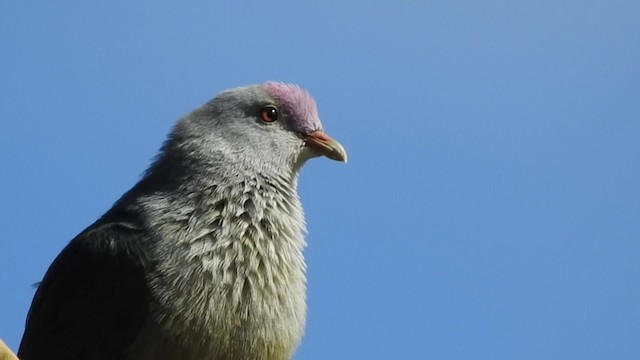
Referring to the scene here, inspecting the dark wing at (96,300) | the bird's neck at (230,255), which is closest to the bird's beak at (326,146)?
the bird's neck at (230,255)

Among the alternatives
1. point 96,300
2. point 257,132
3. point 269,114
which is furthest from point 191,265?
point 269,114

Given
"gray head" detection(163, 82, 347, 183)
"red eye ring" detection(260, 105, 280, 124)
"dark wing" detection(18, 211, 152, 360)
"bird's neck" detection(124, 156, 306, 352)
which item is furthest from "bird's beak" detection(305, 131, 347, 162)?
"dark wing" detection(18, 211, 152, 360)

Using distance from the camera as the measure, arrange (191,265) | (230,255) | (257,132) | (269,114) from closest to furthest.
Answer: (191,265) → (230,255) → (257,132) → (269,114)

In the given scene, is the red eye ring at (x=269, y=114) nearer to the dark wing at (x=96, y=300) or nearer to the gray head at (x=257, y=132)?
the gray head at (x=257, y=132)

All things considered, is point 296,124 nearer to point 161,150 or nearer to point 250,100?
point 250,100

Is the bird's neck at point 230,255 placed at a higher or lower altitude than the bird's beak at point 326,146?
lower

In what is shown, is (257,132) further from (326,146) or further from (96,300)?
(96,300)

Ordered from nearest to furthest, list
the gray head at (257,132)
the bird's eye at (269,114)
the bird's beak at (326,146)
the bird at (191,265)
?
the bird at (191,265) < the gray head at (257,132) < the bird's eye at (269,114) < the bird's beak at (326,146)
